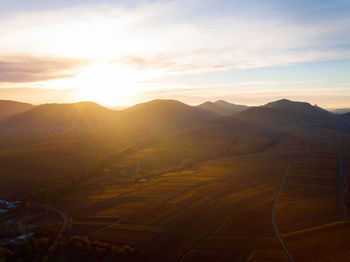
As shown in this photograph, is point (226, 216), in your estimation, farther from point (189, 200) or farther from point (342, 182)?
point (342, 182)

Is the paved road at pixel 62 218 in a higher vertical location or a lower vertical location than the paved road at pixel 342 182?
lower

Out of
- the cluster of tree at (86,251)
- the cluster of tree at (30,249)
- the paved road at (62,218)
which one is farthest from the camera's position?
the paved road at (62,218)

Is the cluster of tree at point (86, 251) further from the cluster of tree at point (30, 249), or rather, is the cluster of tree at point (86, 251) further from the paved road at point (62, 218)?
the cluster of tree at point (30, 249)

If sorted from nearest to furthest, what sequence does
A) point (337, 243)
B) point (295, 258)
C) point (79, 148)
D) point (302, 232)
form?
point (295, 258) < point (337, 243) < point (302, 232) < point (79, 148)

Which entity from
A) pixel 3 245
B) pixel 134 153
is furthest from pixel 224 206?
pixel 134 153

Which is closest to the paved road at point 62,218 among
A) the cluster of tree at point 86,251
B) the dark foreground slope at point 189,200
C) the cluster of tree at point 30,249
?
the dark foreground slope at point 189,200

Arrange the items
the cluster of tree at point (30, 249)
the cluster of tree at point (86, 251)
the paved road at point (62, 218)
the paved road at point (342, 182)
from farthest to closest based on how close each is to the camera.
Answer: the paved road at point (342, 182)
the paved road at point (62, 218)
the cluster of tree at point (30, 249)
the cluster of tree at point (86, 251)

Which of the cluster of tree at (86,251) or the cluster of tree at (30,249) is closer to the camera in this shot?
the cluster of tree at (86,251)

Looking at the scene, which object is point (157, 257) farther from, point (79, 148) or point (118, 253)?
→ point (79, 148)
